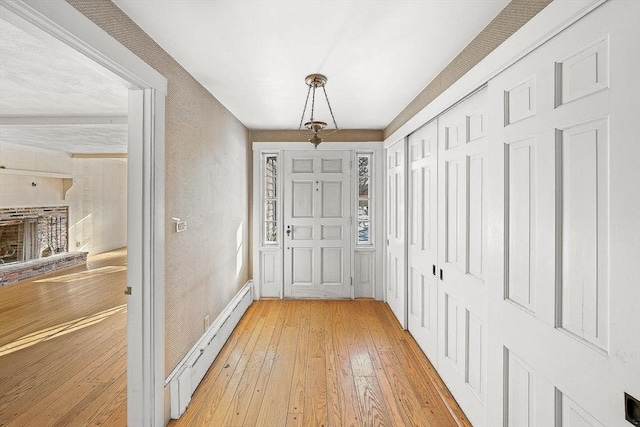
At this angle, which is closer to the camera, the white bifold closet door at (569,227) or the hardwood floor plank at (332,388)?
the white bifold closet door at (569,227)

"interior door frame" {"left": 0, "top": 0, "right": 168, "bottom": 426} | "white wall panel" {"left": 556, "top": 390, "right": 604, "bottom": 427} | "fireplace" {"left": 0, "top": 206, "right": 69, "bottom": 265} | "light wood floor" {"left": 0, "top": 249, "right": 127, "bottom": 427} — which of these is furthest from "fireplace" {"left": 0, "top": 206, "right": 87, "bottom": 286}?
"white wall panel" {"left": 556, "top": 390, "right": 604, "bottom": 427}

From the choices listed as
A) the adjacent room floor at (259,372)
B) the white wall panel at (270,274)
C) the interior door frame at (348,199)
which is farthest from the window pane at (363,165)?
the adjacent room floor at (259,372)

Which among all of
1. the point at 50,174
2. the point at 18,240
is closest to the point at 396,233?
the point at 18,240

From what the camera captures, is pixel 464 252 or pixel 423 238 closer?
pixel 464 252

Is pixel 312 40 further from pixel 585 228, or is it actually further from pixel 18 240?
pixel 18 240

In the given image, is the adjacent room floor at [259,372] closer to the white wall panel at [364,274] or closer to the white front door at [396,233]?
the white front door at [396,233]

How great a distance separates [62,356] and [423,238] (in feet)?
11.5

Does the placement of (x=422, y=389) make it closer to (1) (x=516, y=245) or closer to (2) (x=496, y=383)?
(2) (x=496, y=383)

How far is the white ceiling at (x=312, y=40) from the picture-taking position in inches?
61.2

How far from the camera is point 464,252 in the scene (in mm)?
2020

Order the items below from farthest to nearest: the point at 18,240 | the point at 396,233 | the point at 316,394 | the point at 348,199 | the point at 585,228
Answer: the point at 18,240 < the point at 348,199 < the point at 396,233 < the point at 316,394 < the point at 585,228

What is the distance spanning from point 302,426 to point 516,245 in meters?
1.66

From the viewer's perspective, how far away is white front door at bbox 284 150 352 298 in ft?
14.0

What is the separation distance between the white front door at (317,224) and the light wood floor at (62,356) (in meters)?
2.20
